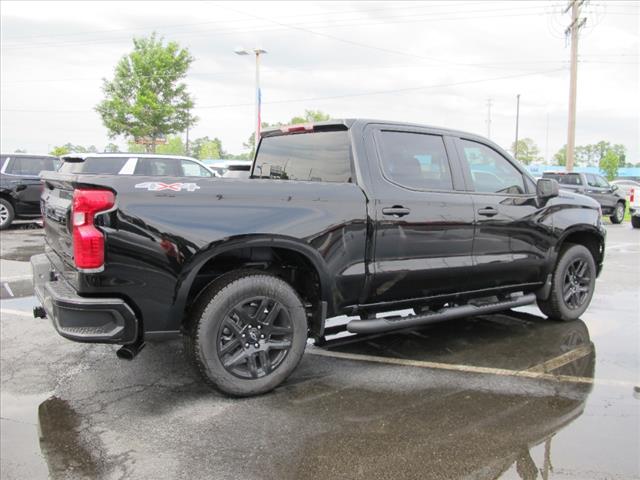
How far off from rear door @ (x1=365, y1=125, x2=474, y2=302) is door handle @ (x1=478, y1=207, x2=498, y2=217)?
0.13 m

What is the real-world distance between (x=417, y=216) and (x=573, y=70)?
25.1m

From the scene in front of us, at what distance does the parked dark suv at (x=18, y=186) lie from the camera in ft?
45.6

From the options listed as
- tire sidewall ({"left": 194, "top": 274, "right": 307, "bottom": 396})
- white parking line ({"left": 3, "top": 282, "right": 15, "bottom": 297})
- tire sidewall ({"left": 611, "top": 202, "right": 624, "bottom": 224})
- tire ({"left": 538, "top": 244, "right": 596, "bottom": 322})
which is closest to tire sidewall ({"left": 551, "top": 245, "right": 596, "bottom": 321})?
tire ({"left": 538, "top": 244, "right": 596, "bottom": 322})

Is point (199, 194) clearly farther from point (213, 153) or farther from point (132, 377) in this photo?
point (213, 153)

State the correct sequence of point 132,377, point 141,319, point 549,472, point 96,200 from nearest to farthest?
point 549,472 < point 96,200 < point 141,319 < point 132,377

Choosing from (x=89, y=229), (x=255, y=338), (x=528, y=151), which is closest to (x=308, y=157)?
(x=255, y=338)

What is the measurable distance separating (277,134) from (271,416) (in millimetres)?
2604

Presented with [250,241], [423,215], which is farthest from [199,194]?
[423,215]

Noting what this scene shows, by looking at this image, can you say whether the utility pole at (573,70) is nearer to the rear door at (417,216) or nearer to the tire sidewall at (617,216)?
the tire sidewall at (617,216)

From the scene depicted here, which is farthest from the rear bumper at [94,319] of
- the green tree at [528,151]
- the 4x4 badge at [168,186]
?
the green tree at [528,151]

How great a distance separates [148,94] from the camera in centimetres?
3038

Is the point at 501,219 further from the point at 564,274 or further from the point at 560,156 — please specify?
the point at 560,156

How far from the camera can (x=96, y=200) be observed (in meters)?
3.28

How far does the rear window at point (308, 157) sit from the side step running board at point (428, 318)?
110 cm
